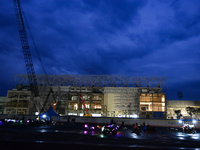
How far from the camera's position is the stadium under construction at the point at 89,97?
100 m

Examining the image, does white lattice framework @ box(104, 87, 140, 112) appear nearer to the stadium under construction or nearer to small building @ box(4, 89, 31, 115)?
the stadium under construction

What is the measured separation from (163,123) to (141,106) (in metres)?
38.1

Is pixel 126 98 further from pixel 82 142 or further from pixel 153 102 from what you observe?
pixel 82 142

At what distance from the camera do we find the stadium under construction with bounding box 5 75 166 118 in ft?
329

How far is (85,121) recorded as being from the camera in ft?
232

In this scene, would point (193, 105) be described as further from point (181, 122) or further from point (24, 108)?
point (24, 108)

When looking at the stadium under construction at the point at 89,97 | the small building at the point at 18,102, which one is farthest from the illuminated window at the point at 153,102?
the small building at the point at 18,102

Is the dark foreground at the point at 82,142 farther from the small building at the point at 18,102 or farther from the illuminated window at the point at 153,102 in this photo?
the small building at the point at 18,102

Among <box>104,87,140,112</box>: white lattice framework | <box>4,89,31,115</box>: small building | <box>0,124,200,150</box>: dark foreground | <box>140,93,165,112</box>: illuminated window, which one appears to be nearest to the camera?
<box>0,124,200,150</box>: dark foreground

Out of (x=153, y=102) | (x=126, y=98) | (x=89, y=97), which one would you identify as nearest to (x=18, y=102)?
(x=89, y=97)

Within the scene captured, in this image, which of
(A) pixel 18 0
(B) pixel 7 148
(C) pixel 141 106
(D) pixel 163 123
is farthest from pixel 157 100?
(B) pixel 7 148

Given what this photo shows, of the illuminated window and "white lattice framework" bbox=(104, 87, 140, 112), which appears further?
"white lattice framework" bbox=(104, 87, 140, 112)

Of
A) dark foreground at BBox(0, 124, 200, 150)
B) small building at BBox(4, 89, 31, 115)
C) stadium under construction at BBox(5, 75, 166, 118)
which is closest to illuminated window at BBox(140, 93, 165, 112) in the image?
stadium under construction at BBox(5, 75, 166, 118)

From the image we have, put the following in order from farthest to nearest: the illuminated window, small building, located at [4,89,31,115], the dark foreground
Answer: the illuminated window < small building, located at [4,89,31,115] < the dark foreground
